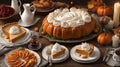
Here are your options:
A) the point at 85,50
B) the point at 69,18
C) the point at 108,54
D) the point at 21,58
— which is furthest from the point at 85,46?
the point at 21,58

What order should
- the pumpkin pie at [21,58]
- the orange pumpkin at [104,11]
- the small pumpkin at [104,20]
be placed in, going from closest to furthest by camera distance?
1. the pumpkin pie at [21,58]
2. the small pumpkin at [104,20]
3. the orange pumpkin at [104,11]

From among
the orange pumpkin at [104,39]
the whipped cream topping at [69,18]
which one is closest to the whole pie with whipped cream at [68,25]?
the whipped cream topping at [69,18]

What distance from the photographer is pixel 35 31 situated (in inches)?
85.4

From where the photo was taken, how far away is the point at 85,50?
1.88 meters

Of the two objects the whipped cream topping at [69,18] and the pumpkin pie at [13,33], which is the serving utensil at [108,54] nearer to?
the whipped cream topping at [69,18]

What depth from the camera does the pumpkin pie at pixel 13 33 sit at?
2.04 m

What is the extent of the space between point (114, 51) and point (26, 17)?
0.70m

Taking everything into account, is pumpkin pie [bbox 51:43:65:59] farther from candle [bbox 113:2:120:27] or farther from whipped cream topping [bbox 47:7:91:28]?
candle [bbox 113:2:120:27]

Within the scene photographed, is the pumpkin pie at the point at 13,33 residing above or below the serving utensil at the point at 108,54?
above

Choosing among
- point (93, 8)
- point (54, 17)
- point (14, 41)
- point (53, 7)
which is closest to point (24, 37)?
point (14, 41)

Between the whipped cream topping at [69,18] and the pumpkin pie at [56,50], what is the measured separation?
189 millimetres

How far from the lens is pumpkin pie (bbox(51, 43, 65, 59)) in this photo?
187 cm

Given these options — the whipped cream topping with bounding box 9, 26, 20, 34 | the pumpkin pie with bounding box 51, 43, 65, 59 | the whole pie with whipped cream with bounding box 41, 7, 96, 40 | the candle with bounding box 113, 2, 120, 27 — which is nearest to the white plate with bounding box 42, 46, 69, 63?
the pumpkin pie with bounding box 51, 43, 65, 59

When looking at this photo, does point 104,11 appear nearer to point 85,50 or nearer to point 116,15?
point 116,15
